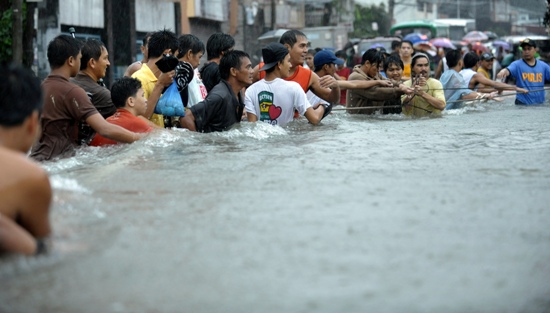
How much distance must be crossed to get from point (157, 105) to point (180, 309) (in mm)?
4457

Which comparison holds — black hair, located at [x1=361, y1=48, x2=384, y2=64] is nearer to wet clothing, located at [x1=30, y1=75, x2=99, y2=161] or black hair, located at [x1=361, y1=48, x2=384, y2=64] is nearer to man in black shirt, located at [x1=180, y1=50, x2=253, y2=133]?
man in black shirt, located at [x1=180, y1=50, x2=253, y2=133]

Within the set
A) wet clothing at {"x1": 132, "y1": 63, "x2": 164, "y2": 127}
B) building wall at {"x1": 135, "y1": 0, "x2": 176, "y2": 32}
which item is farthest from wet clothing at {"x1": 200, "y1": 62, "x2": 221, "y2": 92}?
building wall at {"x1": 135, "y1": 0, "x2": 176, "y2": 32}

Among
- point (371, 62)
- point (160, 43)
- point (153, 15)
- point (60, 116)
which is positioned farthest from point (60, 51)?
point (153, 15)

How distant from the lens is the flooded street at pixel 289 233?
11.7ft

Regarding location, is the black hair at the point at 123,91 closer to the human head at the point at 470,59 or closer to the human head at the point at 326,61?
the human head at the point at 326,61

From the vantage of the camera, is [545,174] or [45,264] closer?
[45,264]

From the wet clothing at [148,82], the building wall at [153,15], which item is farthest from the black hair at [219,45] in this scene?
the building wall at [153,15]

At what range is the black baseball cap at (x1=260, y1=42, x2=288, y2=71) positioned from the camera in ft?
28.5

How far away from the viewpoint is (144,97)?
7586 millimetres

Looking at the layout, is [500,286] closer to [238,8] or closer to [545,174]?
[545,174]

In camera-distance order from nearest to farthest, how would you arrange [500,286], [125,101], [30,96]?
[500,286] → [30,96] → [125,101]

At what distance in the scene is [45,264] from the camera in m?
3.91

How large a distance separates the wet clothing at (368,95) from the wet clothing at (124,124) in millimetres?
4335

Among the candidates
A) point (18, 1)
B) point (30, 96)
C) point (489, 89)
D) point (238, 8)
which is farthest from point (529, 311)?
point (238, 8)
